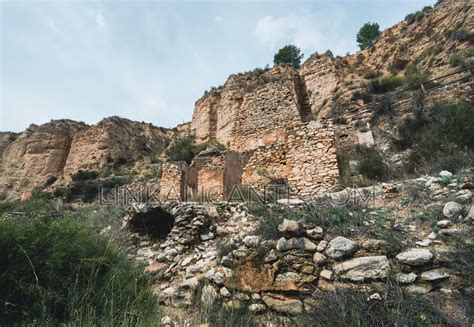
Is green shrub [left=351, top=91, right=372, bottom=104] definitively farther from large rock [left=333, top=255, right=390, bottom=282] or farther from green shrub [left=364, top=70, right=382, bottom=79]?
large rock [left=333, top=255, right=390, bottom=282]

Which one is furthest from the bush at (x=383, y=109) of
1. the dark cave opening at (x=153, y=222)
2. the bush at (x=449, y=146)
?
the dark cave opening at (x=153, y=222)

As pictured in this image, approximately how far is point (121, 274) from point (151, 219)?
2058mm

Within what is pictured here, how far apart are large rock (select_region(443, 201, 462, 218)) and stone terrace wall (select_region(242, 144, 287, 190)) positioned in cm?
370

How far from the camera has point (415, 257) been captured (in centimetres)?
217

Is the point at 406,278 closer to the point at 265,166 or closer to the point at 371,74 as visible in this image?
the point at 265,166

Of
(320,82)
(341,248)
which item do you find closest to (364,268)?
(341,248)

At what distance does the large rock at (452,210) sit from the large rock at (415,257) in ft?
2.47

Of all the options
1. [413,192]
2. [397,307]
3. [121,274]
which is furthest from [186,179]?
[397,307]

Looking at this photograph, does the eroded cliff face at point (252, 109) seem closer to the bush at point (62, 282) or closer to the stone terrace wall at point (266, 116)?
the stone terrace wall at point (266, 116)

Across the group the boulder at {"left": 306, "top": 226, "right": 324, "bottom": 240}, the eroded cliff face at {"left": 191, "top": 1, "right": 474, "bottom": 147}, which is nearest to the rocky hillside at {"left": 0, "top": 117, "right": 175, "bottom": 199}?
the eroded cliff face at {"left": 191, "top": 1, "right": 474, "bottom": 147}

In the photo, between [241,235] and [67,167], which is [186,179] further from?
[67,167]

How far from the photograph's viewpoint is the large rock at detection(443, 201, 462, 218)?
8.60 ft

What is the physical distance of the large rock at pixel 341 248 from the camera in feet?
8.10

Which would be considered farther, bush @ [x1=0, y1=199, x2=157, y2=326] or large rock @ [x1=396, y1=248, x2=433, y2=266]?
large rock @ [x1=396, y1=248, x2=433, y2=266]
